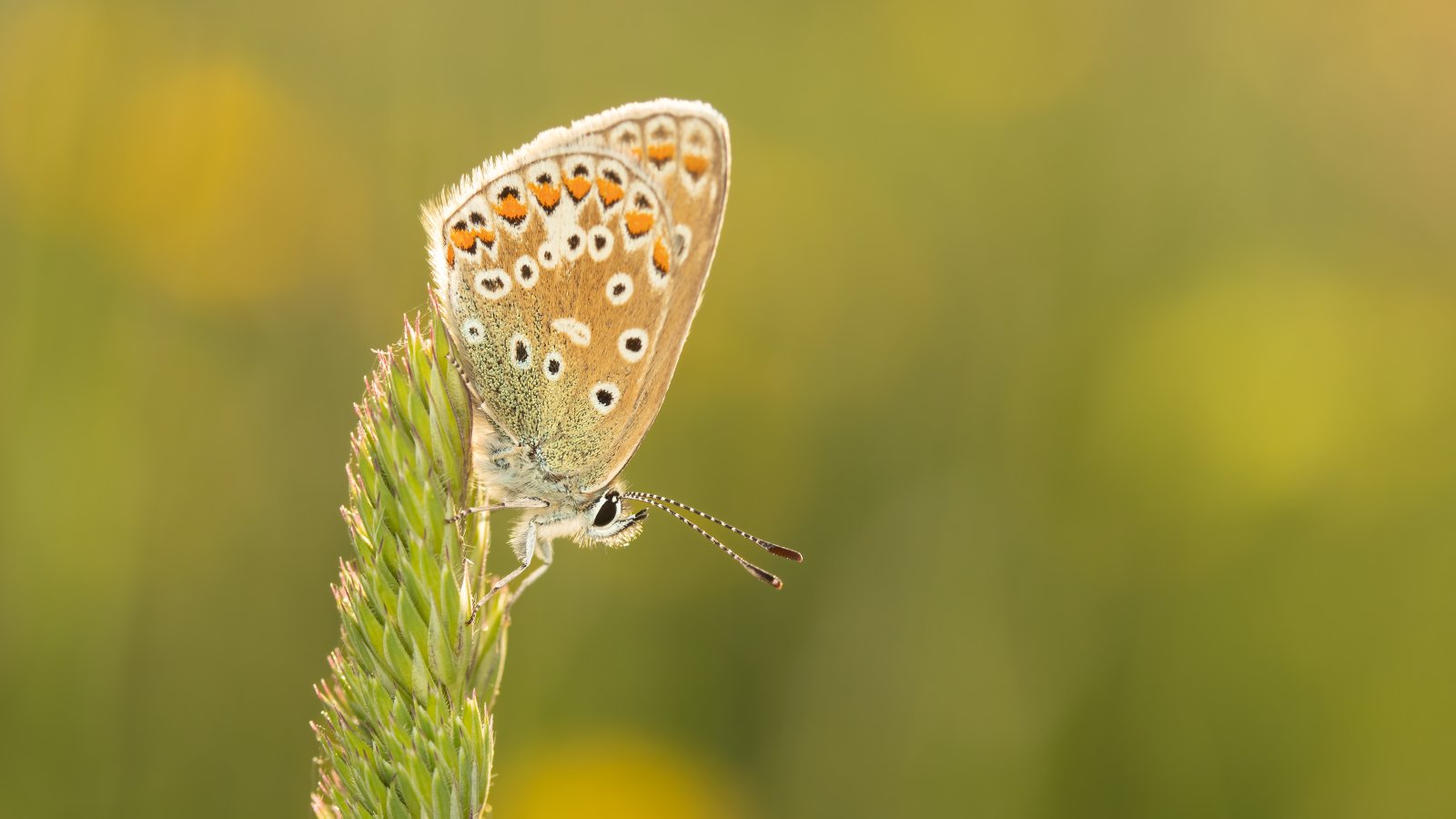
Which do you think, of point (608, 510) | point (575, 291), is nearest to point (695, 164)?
point (575, 291)

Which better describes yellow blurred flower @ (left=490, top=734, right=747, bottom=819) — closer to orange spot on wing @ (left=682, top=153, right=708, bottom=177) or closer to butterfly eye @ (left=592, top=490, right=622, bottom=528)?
butterfly eye @ (left=592, top=490, right=622, bottom=528)

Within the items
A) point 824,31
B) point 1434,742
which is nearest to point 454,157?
point 824,31

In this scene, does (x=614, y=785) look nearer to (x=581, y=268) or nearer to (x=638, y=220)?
(x=581, y=268)

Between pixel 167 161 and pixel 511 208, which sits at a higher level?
pixel 511 208

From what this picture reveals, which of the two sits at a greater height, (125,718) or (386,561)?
(386,561)

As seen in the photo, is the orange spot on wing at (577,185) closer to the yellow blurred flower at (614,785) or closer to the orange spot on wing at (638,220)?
the orange spot on wing at (638,220)

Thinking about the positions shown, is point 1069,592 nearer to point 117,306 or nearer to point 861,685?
point 861,685

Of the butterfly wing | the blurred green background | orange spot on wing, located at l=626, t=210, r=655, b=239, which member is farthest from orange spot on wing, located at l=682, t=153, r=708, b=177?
the blurred green background
